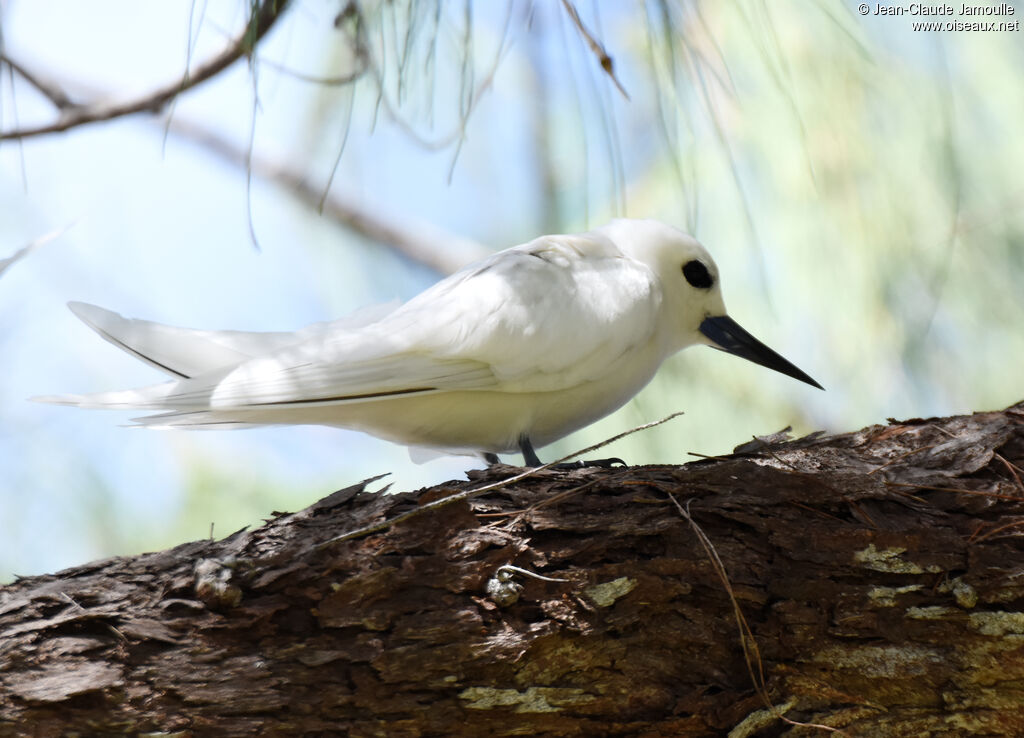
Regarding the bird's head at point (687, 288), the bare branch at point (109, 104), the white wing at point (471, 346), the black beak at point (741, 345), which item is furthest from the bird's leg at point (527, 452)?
the bare branch at point (109, 104)

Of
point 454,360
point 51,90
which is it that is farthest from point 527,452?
point 51,90

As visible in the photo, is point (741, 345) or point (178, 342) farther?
point (741, 345)

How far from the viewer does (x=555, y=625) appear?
60.5 inches

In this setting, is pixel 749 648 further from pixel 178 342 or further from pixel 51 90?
pixel 51 90

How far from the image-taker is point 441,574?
157 centimetres

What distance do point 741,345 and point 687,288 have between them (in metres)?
0.20

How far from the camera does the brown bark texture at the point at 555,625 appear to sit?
4.80ft

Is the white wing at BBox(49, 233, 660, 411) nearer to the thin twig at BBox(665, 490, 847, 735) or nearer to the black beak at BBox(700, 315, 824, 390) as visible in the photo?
the black beak at BBox(700, 315, 824, 390)

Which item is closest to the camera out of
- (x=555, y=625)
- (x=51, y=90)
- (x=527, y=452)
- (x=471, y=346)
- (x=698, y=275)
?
(x=555, y=625)

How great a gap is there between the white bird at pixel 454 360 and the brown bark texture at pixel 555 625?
409 mm

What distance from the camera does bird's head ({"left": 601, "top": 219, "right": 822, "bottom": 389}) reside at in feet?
8.17

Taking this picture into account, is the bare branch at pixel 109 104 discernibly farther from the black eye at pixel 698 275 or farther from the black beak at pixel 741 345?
the black beak at pixel 741 345

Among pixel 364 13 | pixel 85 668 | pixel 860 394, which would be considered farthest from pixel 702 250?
pixel 85 668

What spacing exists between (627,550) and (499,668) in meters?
0.28
